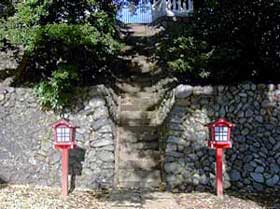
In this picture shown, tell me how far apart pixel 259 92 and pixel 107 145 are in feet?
8.64

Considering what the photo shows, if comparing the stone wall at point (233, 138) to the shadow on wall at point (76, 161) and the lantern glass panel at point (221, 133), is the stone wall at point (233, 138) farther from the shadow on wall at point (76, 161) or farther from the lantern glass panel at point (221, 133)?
the shadow on wall at point (76, 161)

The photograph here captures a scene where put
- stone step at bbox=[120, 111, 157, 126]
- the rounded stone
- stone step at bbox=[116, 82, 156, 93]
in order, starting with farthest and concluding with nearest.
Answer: stone step at bbox=[116, 82, 156, 93]
stone step at bbox=[120, 111, 157, 126]
the rounded stone

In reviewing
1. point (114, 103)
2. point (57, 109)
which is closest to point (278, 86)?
point (114, 103)

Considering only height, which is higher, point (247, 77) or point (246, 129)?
point (247, 77)

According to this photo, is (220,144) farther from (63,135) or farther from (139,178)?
(63,135)

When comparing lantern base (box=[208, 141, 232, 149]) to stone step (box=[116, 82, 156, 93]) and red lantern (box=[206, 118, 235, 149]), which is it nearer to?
red lantern (box=[206, 118, 235, 149])

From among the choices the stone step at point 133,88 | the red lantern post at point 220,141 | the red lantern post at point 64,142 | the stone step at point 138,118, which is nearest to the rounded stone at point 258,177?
the red lantern post at point 220,141

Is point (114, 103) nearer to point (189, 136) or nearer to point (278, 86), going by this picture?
point (189, 136)

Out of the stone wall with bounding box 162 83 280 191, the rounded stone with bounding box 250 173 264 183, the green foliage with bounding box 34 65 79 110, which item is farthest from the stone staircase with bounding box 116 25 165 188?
the rounded stone with bounding box 250 173 264 183

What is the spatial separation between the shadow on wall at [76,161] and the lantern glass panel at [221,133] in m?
2.17

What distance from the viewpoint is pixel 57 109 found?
805 centimetres

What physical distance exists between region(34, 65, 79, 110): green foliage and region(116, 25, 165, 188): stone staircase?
1.27 m

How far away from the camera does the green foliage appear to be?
791 centimetres

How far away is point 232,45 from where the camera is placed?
8.69m
